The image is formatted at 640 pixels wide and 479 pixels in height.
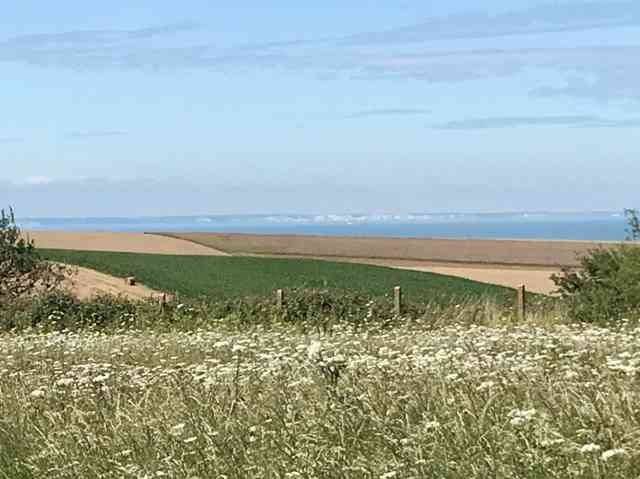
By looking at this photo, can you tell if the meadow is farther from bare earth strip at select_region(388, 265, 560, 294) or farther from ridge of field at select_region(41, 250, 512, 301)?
bare earth strip at select_region(388, 265, 560, 294)

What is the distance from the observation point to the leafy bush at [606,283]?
21.0 m

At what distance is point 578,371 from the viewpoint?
7.18 metres

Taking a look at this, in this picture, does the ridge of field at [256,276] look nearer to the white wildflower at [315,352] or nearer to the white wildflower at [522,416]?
the white wildflower at [315,352]

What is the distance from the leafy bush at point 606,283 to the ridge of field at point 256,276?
14114mm

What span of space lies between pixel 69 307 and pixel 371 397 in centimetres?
2034

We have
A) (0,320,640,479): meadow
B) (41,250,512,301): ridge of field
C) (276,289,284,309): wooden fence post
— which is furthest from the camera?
(41,250,512,301): ridge of field

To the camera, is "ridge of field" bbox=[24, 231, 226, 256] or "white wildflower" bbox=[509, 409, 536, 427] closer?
A: "white wildflower" bbox=[509, 409, 536, 427]

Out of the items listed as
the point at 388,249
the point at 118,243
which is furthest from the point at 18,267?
the point at 388,249

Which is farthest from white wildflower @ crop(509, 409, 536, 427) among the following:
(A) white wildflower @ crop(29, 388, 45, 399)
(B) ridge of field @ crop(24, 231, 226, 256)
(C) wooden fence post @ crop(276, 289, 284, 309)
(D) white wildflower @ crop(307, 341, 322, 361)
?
(B) ridge of field @ crop(24, 231, 226, 256)

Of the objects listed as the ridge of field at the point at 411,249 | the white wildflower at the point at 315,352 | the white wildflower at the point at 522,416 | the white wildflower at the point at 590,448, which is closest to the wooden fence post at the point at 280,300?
the white wildflower at the point at 315,352

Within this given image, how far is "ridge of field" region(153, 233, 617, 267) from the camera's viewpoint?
3150 inches

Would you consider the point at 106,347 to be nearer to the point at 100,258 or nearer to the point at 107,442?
the point at 107,442

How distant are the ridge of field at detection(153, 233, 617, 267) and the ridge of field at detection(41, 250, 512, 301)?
20305mm

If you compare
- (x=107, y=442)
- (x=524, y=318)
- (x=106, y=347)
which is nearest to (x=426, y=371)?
(x=107, y=442)
